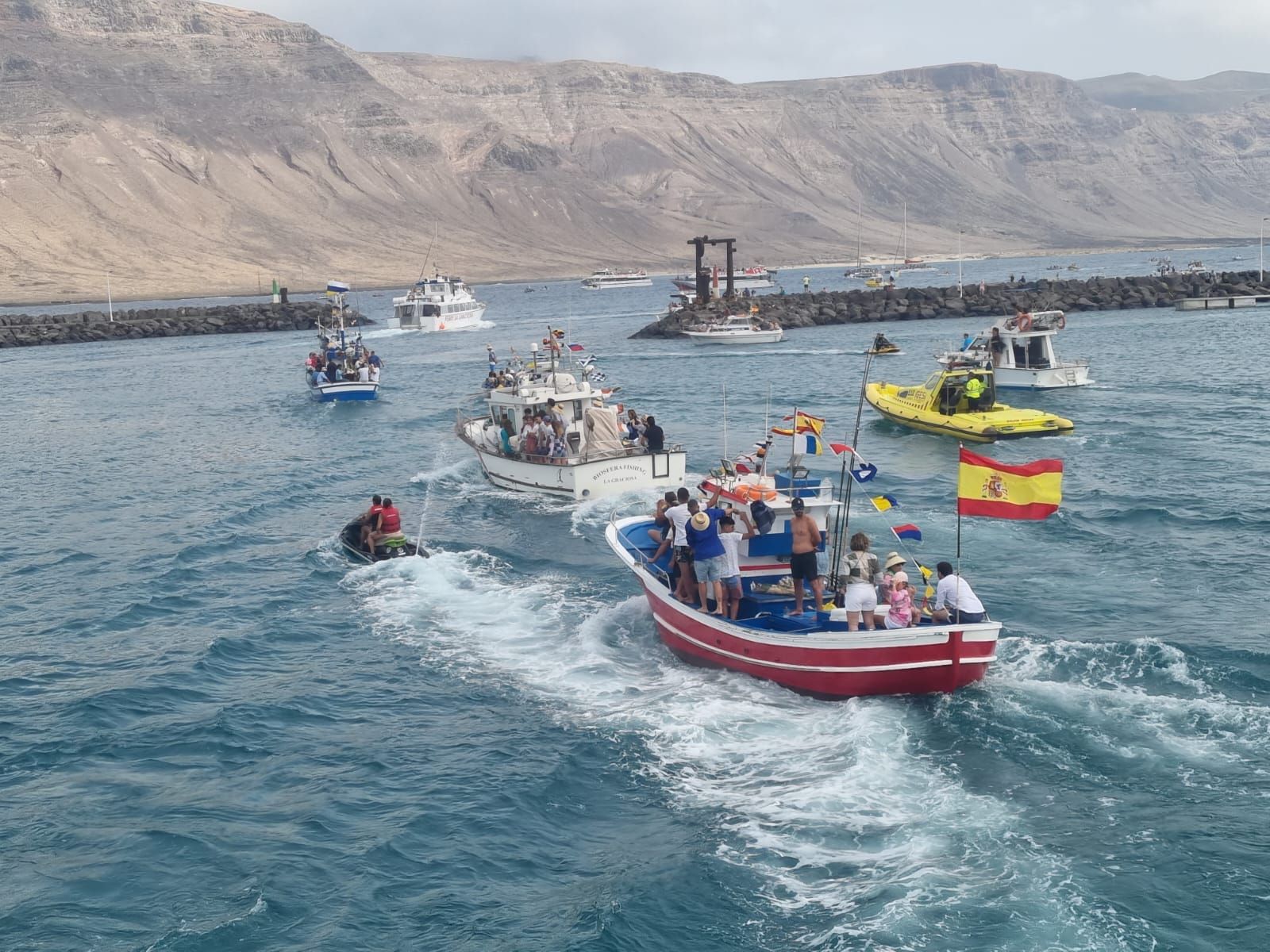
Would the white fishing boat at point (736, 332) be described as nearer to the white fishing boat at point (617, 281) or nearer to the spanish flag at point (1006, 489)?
the spanish flag at point (1006, 489)

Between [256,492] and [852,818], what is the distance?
76.5 ft

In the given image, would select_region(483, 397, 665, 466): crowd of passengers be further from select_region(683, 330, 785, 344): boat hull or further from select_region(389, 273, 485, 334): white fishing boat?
select_region(389, 273, 485, 334): white fishing boat

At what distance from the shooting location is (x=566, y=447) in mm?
29906

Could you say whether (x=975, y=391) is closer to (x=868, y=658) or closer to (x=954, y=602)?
(x=954, y=602)

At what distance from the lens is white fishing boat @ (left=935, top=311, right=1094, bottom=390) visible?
148 ft

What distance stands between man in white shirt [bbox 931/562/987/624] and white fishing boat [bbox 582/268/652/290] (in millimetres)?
140392

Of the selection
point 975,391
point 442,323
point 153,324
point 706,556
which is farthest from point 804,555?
point 153,324

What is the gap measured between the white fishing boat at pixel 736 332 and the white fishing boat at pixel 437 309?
77.1ft

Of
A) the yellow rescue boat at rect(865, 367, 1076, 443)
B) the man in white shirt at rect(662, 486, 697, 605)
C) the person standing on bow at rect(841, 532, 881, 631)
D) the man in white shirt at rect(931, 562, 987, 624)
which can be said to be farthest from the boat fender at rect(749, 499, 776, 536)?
the yellow rescue boat at rect(865, 367, 1076, 443)

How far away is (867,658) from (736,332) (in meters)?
59.4

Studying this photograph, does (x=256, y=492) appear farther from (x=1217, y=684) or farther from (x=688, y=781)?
(x=1217, y=684)

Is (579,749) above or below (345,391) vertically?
below

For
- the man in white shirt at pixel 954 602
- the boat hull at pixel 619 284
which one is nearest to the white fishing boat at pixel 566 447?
the man in white shirt at pixel 954 602

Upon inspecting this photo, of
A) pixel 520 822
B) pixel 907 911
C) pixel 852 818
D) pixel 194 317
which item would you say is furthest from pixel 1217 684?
pixel 194 317
